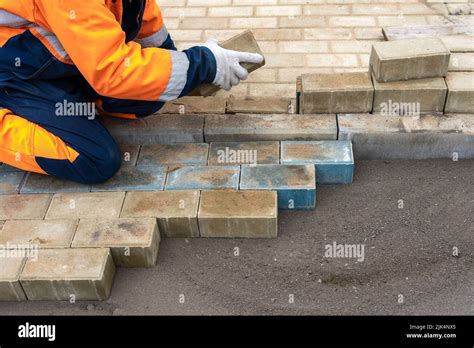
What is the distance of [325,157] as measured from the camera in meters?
3.92

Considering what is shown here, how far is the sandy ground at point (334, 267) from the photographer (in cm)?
331

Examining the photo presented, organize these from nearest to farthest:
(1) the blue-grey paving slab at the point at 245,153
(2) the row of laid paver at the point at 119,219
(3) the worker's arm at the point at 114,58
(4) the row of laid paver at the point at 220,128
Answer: (3) the worker's arm at the point at 114,58 < (2) the row of laid paver at the point at 119,219 < (1) the blue-grey paving slab at the point at 245,153 < (4) the row of laid paver at the point at 220,128

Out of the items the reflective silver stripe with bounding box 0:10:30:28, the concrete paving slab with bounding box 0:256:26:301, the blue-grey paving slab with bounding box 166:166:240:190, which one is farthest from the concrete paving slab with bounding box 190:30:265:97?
the concrete paving slab with bounding box 0:256:26:301

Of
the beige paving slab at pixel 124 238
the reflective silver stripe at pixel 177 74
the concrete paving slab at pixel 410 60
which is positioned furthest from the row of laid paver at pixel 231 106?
the beige paving slab at pixel 124 238

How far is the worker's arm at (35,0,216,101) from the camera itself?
10.7 feet

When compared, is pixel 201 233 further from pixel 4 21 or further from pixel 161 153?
pixel 4 21

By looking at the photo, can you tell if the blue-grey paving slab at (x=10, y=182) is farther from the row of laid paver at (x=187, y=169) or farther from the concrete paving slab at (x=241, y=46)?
the concrete paving slab at (x=241, y=46)

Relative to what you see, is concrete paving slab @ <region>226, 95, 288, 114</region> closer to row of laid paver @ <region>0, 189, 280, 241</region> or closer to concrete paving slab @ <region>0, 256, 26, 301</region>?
row of laid paver @ <region>0, 189, 280, 241</region>

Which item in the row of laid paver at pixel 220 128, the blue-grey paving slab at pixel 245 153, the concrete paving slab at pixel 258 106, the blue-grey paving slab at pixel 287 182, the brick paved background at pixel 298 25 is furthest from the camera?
the brick paved background at pixel 298 25

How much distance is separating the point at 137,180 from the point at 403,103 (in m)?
1.91

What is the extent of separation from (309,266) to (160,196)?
Answer: 105 cm

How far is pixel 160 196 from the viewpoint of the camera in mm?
3773

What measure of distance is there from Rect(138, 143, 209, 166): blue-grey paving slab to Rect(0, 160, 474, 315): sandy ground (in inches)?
23.8
